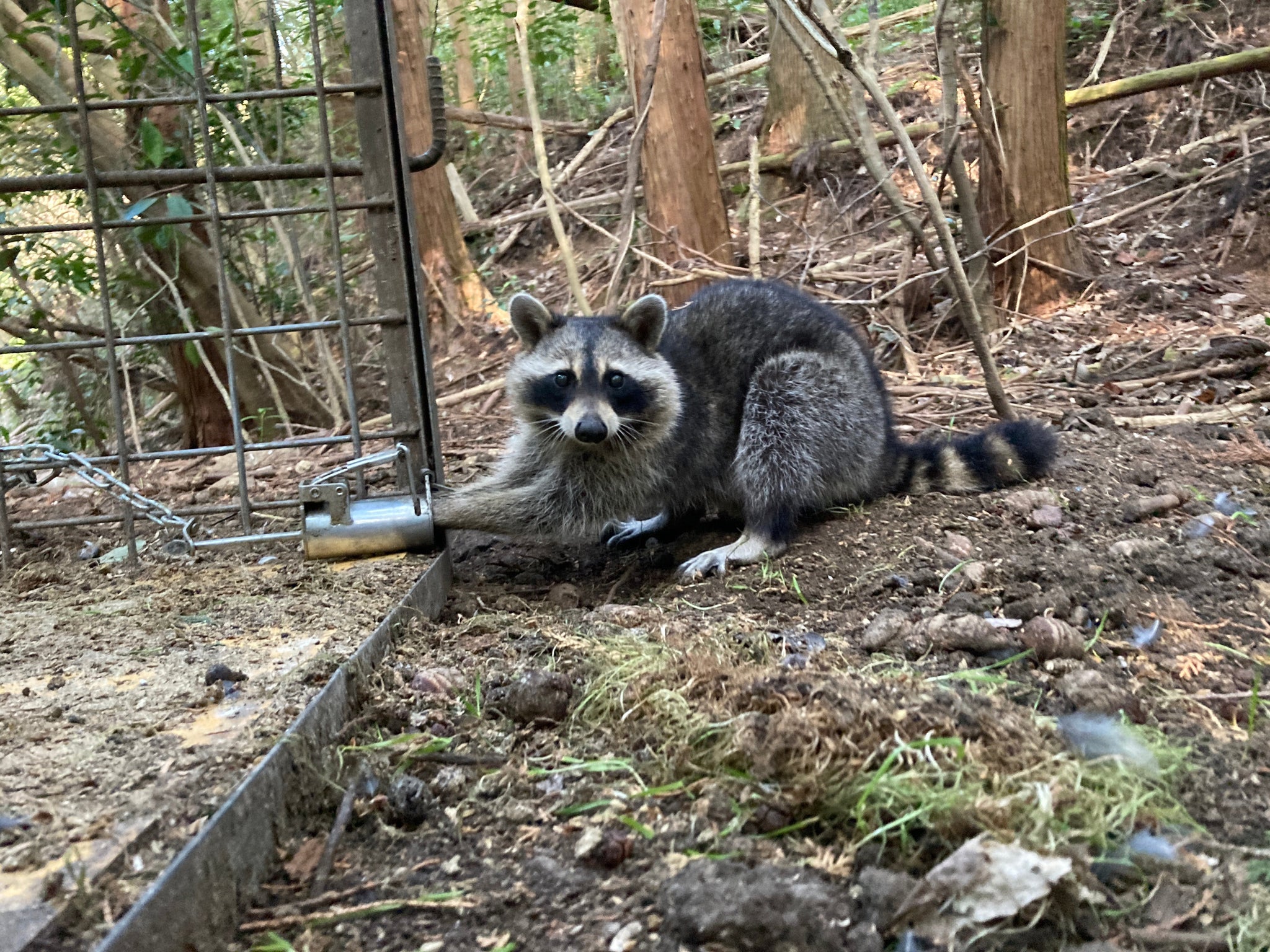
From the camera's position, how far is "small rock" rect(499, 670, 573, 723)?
76.5 inches

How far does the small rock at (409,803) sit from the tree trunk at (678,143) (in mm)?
3835

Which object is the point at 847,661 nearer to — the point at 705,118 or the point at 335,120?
the point at 705,118

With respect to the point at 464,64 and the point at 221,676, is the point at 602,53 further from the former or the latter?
the point at 221,676

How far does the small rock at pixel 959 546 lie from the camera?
280 centimetres

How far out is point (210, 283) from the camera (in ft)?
15.1

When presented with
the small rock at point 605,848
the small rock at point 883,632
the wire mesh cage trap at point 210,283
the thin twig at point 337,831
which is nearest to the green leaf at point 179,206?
the wire mesh cage trap at point 210,283

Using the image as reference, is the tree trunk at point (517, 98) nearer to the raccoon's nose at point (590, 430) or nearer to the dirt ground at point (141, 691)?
the raccoon's nose at point (590, 430)

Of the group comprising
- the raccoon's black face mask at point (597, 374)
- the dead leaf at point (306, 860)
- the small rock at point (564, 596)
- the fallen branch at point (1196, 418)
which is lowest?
the small rock at point (564, 596)

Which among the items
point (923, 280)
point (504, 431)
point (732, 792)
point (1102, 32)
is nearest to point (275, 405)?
point (504, 431)

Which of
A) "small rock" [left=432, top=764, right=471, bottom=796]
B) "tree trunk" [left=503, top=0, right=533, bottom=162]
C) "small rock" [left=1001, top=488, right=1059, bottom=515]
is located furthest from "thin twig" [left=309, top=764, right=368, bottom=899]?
"tree trunk" [left=503, top=0, right=533, bottom=162]

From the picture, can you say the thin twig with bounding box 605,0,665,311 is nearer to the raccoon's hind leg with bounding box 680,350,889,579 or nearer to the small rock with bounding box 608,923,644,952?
the raccoon's hind leg with bounding box 680,350,889,579

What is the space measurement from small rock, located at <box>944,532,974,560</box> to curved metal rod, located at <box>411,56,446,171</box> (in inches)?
71.2

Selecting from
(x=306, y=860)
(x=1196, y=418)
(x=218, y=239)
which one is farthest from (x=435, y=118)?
(x=1196, y=418)

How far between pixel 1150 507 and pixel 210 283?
3.88 meters
